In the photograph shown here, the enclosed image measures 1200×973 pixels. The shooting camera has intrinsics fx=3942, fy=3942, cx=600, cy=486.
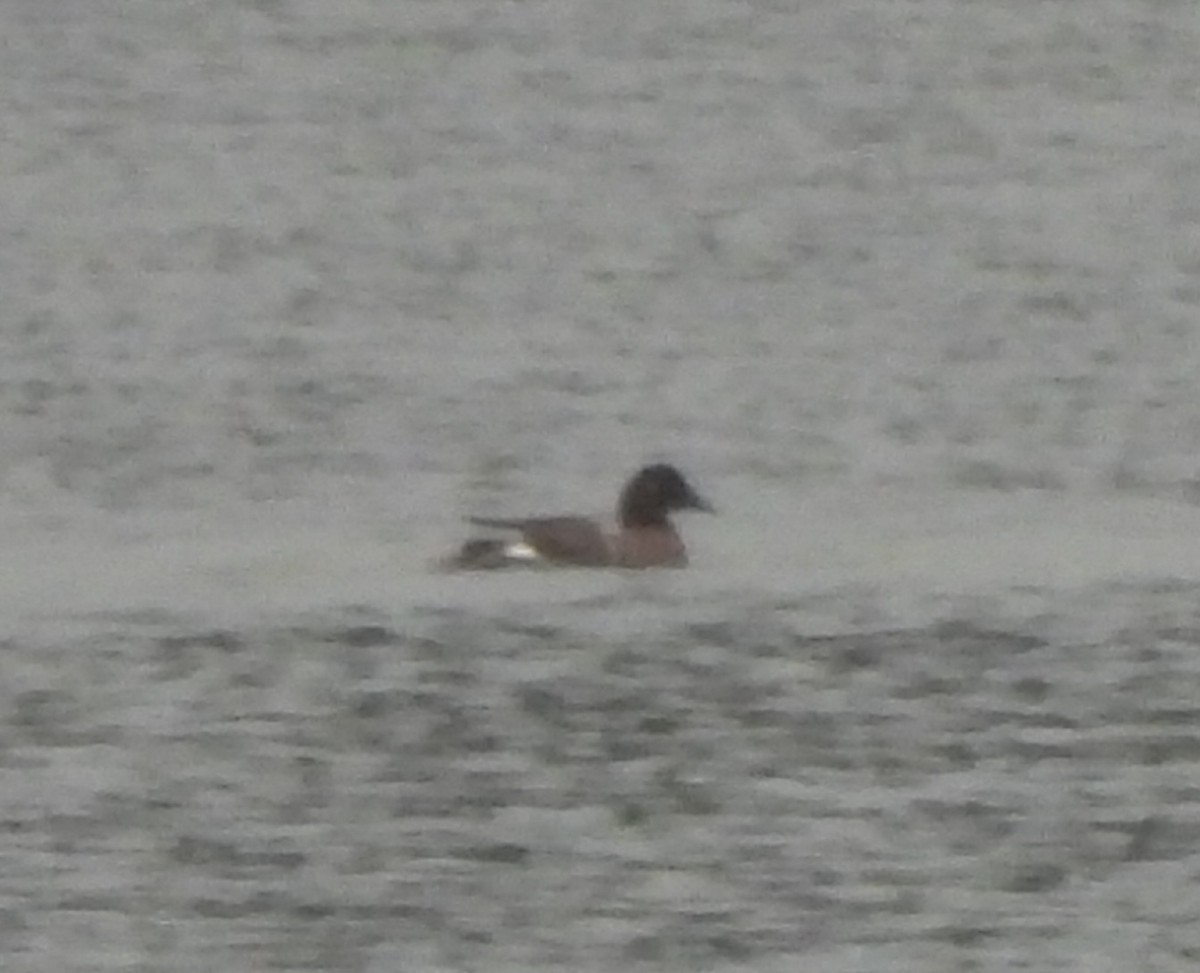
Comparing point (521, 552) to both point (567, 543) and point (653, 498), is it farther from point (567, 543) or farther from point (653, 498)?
point (653, 498)

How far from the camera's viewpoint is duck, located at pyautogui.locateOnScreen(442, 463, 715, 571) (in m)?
3.94

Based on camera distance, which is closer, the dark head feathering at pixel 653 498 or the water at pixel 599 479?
the water at pixel 599 479

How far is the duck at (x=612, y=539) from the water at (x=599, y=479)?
40 mm

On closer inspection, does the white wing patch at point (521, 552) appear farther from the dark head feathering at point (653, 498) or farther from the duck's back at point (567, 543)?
the dark head feathering at point (653, 498)

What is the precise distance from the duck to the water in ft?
0.13

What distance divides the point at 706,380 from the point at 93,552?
101 centimetres

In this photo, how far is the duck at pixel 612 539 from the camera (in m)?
3.94

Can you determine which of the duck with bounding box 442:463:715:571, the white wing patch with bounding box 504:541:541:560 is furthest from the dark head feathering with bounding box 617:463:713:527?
the white wing patch with bounding box 504:541:541:560

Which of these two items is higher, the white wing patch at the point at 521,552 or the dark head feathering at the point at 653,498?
the dark head feathering at the point at 653,498

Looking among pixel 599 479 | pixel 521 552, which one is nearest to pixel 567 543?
pixel 521 552

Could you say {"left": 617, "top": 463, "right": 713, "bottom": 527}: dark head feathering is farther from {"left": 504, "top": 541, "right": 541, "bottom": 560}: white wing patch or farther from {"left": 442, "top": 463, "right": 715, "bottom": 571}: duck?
{"left": 504, "top": 541, "right": 541, "bottom": 560}: white wing patch

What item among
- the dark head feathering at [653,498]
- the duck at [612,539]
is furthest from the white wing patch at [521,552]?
the dark head feathering at [653,498]

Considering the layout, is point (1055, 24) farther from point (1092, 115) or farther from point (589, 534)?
point (589, 534)

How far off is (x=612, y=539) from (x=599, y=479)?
3.27ft
